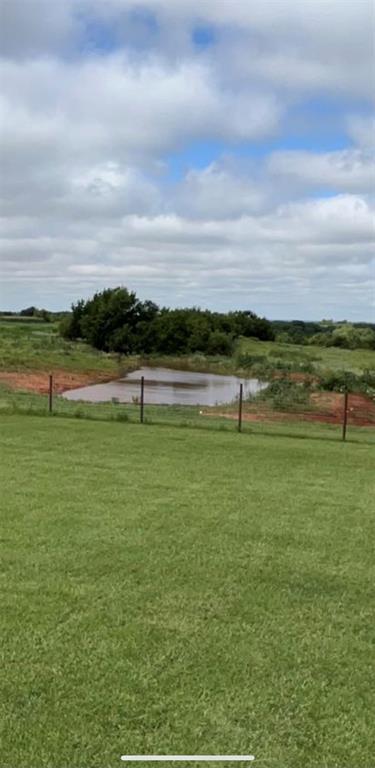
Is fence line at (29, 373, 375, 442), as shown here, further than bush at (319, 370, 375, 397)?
No

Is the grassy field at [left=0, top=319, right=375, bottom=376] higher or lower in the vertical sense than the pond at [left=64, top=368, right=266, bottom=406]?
higher

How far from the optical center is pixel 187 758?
2.24 metres

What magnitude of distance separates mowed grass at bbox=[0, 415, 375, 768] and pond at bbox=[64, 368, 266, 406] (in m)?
14.4

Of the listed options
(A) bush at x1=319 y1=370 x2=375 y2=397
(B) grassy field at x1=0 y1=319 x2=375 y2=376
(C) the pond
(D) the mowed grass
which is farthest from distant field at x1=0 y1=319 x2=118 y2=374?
(D) the mowed grass

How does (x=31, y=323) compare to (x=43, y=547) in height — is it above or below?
above

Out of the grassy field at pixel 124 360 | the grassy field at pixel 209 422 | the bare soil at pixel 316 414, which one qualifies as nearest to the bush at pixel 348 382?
the grassy field at pixel 124 360

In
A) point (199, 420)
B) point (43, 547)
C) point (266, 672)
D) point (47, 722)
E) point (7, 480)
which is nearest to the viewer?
point (47, 722)

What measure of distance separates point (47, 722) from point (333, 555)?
2640 mm

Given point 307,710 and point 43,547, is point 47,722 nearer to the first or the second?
point 307,710

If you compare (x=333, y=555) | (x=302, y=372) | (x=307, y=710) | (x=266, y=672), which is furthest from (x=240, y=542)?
(x=302, y=372)

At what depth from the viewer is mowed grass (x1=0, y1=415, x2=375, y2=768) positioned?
7.79 feet

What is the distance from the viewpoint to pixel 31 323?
2879 inches

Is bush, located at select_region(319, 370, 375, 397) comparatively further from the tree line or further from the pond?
the tree line

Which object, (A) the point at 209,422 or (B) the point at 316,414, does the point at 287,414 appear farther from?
(A) the point at 209,422
